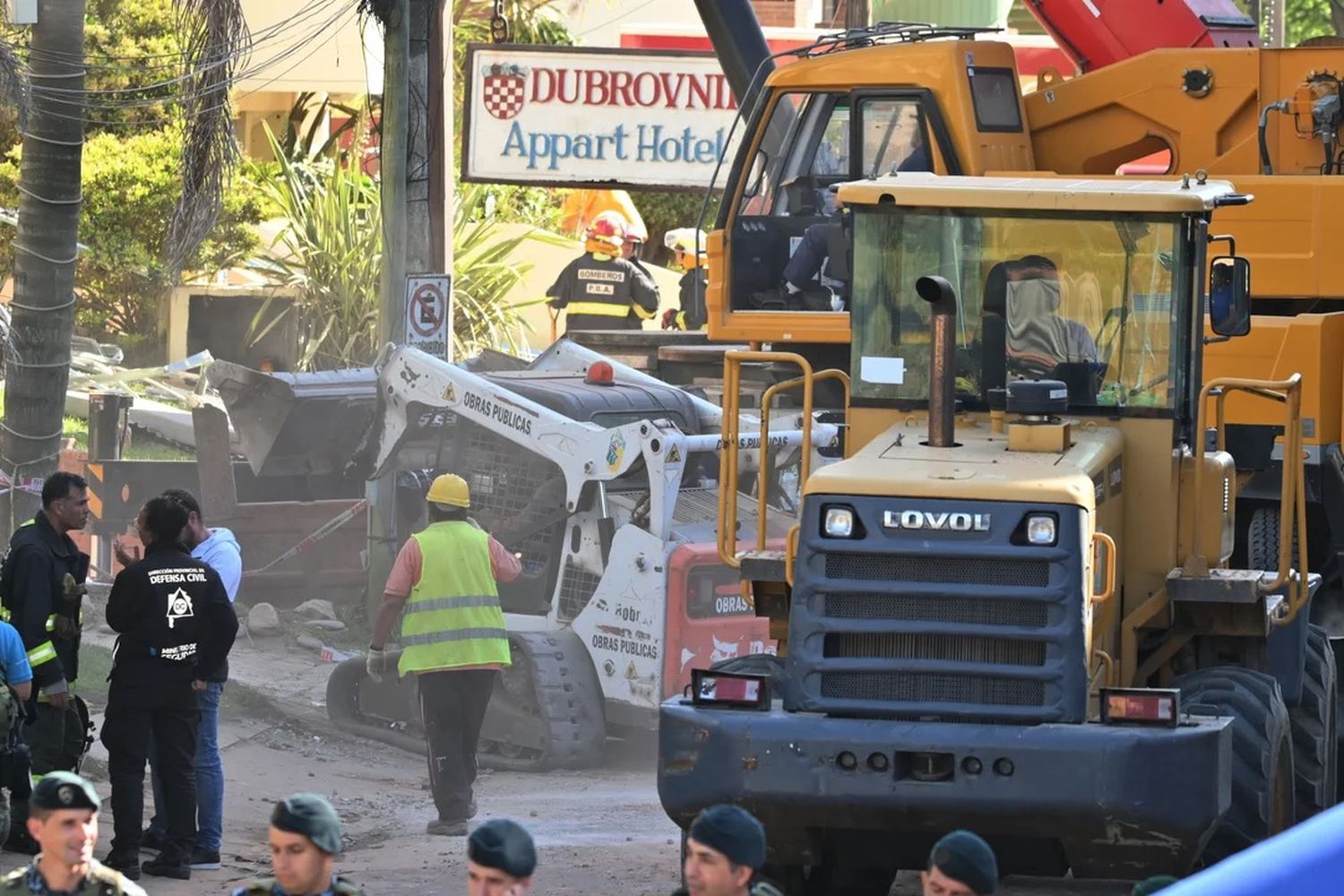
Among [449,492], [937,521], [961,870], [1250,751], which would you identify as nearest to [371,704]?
[449,492]

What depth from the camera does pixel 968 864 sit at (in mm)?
5840

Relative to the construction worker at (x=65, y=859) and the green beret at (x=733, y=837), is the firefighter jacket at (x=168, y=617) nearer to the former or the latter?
the construction worker at (x=65, y=859)

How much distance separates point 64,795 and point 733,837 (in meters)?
1.67

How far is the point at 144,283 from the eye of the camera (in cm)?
2566

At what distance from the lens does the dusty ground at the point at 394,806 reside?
9906mm

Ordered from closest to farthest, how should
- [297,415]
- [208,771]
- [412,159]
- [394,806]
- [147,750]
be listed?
[147,750]
[208,771]
[394,806]
[297,415]
[412,159]

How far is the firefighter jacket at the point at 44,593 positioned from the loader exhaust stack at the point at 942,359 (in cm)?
385

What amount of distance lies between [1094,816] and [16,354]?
335 inches

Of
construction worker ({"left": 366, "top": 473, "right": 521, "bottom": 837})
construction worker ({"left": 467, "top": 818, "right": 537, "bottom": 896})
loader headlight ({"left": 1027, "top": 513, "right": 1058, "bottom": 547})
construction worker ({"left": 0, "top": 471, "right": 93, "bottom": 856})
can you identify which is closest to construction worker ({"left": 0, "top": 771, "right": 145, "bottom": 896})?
construction worker ({"left": 467, "top": 818, "right": 537, "bottom": 896})

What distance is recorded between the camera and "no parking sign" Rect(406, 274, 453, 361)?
1439 cm

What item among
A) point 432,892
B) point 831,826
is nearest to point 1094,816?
point 831,826

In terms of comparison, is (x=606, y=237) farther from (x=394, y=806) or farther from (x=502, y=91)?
(x=394, y=806)

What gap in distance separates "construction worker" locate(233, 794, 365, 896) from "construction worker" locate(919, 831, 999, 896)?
1429 mm

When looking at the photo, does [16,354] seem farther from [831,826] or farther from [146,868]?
[831,826]
